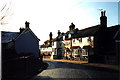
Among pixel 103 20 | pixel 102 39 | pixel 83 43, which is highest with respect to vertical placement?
pixel 103 20

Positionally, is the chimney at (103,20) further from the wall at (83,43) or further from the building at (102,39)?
the wall at (83,43)

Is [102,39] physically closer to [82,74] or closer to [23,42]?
[23,42]

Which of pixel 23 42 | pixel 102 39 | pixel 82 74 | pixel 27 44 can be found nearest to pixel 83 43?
pixel 102 39

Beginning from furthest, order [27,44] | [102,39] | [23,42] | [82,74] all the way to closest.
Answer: [102,39]
[27,44]
[23,42]
[82,74]

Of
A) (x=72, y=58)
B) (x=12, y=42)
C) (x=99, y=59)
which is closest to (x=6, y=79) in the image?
(x=12, y=42)

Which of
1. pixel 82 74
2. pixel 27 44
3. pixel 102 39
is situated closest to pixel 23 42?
pixel 27 44

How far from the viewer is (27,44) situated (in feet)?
115

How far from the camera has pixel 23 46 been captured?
1340 inches

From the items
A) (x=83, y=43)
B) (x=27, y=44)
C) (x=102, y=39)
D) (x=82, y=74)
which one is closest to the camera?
(x=82, y=74)

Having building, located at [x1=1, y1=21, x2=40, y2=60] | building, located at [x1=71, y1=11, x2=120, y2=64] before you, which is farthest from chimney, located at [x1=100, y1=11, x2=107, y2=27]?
building, located at [x1=1, y1=21, x2=40, y2=60]

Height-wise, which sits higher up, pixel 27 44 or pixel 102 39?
pixel 102 39

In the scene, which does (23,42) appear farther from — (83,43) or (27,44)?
(83,43)

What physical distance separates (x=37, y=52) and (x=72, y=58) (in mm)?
10834

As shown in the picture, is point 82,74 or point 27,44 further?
point 27,44
